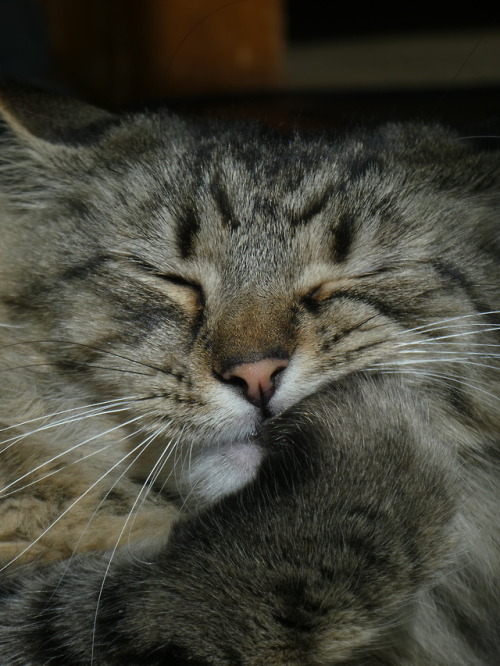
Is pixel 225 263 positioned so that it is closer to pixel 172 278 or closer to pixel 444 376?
pixel 172 278

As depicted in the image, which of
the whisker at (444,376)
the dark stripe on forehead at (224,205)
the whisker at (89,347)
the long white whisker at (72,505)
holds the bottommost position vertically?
the long white whisker at (72,505)

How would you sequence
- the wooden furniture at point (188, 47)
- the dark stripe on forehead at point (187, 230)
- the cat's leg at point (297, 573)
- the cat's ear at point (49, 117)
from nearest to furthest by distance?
the cat's leg at point (297, 573) < the dark stripe on forehead at point (187, 230) < the cat's ear at point (49, 117) < the wooden furniture at point (188, 47)

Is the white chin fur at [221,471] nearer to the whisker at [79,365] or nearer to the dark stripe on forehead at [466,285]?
the whisker at [79,365]

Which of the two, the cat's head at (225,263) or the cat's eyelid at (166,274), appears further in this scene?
the cat's eyelid at (166,274)

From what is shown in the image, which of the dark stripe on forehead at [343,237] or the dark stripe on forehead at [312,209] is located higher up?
the dark stripe on forehead at [312,209]

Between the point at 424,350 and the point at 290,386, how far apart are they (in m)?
0.23

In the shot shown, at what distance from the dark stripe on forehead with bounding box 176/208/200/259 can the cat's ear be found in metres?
0.33

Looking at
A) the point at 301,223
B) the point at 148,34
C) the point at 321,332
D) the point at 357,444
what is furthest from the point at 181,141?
the point at 148,34

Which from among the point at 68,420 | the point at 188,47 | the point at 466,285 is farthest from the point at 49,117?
the point at 188,47

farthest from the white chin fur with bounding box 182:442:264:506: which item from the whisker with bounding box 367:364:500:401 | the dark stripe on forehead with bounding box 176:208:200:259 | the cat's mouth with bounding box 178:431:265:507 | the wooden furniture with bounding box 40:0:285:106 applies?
the wooden furniture with bounding box 40:0:285:106

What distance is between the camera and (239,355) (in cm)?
132

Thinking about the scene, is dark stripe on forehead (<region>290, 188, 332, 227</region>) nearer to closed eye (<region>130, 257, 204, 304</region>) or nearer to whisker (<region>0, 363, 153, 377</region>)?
closed eye (<region>130, 257, 204, 304</region>)

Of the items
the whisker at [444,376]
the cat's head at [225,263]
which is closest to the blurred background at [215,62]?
the cat's head at [225,263]

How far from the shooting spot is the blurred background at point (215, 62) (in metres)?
3.13
